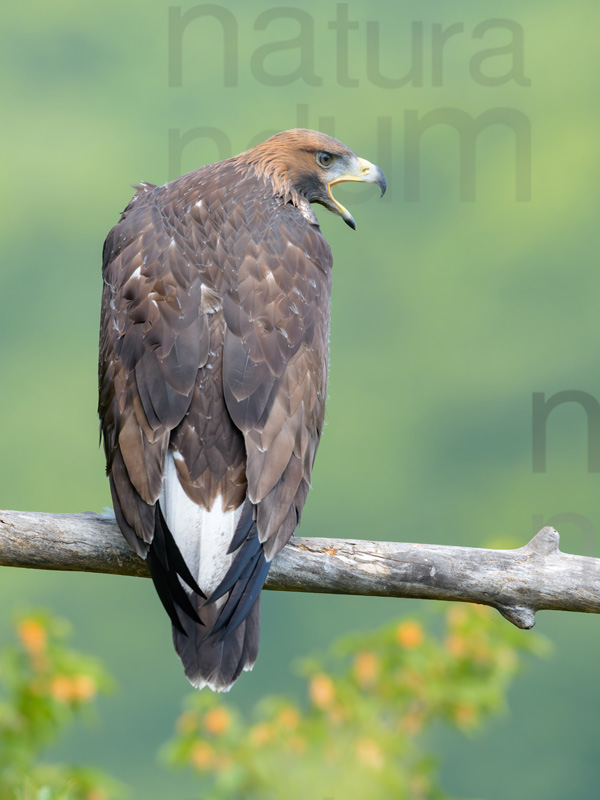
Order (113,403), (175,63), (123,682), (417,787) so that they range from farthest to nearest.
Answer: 1. (175,63)
2. (123,682)
3. (417,787)
4. (113,403)

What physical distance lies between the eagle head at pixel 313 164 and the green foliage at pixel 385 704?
140cm

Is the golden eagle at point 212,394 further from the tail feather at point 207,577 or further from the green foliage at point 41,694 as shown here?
the green foliage at point 41,694

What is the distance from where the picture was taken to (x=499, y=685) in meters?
3.84

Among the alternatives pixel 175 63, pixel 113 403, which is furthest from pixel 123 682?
pixel 113 403

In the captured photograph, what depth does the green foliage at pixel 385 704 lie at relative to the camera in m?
3.54

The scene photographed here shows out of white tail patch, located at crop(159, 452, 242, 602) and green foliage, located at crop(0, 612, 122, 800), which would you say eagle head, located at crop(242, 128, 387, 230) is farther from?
green foliage, located at crop(0, 612, 122, 800)

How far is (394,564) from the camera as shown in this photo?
2.54 m

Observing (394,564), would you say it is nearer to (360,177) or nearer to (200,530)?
(200,530)

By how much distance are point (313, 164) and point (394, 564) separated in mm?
1481

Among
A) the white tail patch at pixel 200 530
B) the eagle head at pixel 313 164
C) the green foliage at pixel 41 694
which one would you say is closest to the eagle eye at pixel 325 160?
the eagle head at pixel 313 164

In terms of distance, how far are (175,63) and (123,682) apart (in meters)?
5.71

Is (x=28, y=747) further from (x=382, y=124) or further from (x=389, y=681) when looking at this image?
(x=382, y=124)

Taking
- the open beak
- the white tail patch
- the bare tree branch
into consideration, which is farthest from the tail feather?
the open beak

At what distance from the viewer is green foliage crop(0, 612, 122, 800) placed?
309cm
